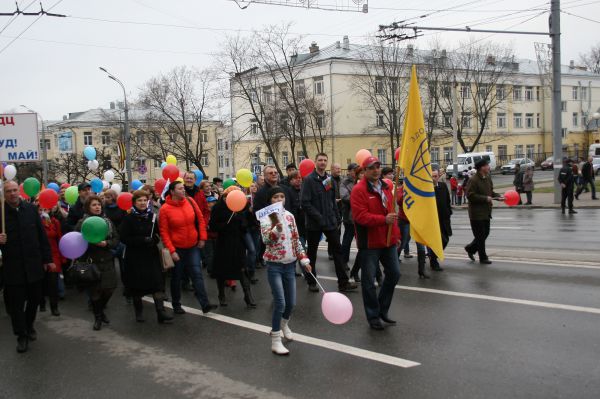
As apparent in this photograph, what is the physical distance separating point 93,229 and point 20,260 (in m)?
1.00

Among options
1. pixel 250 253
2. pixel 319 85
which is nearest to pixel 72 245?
pixel 250 253

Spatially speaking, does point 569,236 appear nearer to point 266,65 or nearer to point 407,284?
point 407,284

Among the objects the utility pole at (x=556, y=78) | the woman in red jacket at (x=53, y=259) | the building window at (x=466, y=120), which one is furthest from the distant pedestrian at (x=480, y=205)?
the building window at (x=466, y=120)

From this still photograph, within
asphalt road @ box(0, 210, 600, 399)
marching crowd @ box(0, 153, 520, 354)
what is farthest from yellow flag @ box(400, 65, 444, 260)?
asphalt road @ box(0, 210, 600, 399)

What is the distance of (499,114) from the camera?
69750 millimetres

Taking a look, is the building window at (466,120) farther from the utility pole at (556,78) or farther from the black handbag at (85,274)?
the black handbag at (85,274)

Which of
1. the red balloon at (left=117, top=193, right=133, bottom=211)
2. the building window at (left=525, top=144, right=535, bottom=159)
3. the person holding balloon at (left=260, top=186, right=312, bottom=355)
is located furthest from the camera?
the building window at (left=525, top=144, right=535, bottom=159)

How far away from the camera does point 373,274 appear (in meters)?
6.49

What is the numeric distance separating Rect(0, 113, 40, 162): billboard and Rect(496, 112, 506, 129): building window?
214ft

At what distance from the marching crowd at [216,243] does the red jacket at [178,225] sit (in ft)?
0.04

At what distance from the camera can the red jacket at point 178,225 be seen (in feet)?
24.8

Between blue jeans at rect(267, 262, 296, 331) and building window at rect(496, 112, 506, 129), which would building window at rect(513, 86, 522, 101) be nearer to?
building window at rect(496, 112, 506, 129)

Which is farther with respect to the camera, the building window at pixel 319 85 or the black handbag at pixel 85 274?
the building window at pixel 319 85

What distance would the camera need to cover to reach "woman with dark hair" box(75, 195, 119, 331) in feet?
25.0
